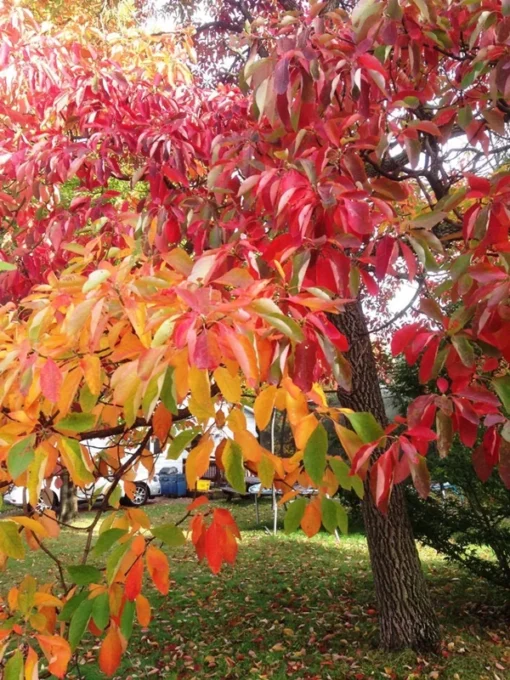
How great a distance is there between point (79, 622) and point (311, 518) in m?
0.57

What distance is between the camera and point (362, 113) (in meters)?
1.58

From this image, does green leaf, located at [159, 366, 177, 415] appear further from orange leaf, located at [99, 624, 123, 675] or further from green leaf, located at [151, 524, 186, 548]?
orange leaf, located at [99, 624, 123, 675]

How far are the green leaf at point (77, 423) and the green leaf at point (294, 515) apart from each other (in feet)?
1.70

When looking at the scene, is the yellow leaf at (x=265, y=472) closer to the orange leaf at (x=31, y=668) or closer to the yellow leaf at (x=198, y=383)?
the yellow leaf at (x=198, y=383)

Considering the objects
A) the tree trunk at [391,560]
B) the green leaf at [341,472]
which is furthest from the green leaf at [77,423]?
the tree trunk at [391,560]

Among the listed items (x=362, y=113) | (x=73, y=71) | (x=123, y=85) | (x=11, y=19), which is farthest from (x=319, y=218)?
(x=11, y=19)

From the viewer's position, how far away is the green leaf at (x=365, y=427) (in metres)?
1.21

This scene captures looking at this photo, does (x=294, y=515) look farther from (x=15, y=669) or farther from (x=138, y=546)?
(x=15, y=669)

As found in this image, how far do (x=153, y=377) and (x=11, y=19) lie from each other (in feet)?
8.00

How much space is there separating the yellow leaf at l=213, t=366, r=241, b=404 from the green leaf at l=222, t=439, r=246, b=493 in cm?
19

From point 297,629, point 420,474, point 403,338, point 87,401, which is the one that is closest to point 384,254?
point 403,338

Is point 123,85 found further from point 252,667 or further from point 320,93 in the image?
point 252,667

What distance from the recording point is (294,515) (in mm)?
1347

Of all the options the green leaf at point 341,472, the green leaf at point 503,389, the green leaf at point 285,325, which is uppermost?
the green leaf at point 285,325
